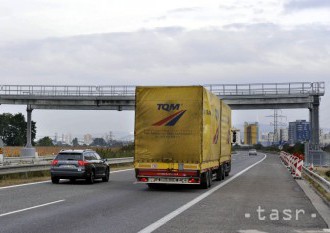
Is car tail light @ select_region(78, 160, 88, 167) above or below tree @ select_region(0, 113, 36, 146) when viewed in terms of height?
below

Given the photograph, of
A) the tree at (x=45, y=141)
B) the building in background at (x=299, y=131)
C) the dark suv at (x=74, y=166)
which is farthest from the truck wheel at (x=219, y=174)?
the tree at (x=45, y=141)

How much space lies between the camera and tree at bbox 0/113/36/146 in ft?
378

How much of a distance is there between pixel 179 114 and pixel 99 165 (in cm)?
611

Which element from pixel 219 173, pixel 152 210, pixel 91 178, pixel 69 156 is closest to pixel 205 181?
pixel 91 178

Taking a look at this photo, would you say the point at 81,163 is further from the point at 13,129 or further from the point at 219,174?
the point at 13,129

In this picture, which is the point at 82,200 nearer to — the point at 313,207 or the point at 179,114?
the point at 179,114

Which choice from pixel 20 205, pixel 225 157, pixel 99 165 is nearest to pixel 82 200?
pixel 20 205

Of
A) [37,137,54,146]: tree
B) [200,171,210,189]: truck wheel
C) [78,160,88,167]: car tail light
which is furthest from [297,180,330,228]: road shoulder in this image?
[37,137,54,146]: tree

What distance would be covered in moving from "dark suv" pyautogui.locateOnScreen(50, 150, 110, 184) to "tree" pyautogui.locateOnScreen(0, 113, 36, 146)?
9451 centimetres

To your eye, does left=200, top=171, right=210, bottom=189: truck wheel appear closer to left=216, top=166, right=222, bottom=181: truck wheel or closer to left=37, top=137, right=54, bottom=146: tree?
left=216, top=166, right=222, bottom=181: truck wheel

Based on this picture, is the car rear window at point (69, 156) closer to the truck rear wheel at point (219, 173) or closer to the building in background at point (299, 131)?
the truck rear wheel at point (219, 173)

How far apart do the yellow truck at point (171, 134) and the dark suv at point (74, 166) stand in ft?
11.5

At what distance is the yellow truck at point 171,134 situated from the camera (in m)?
18.9

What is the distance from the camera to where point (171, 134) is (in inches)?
750
